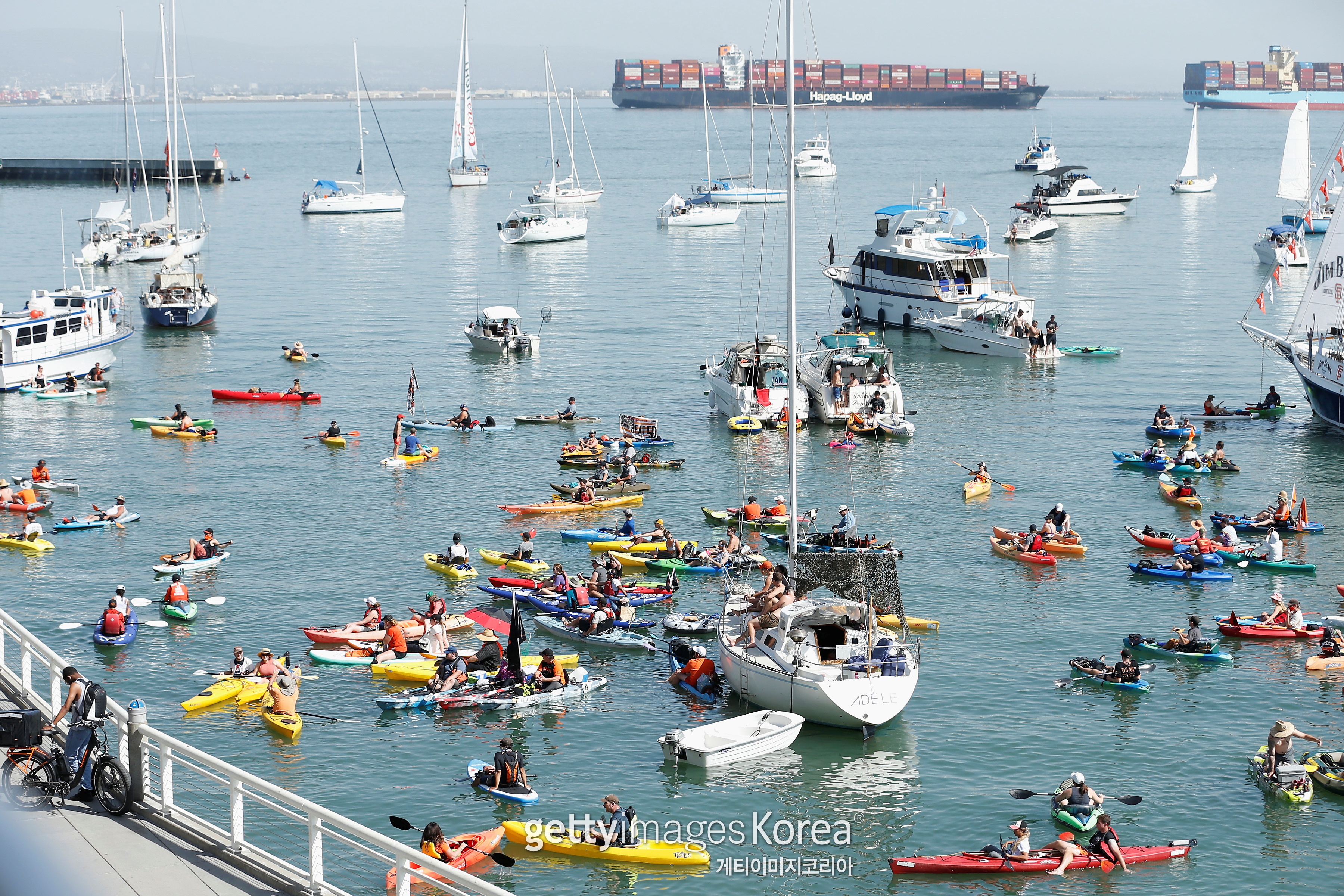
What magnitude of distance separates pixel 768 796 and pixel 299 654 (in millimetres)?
15871

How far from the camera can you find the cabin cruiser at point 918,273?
9075 cm

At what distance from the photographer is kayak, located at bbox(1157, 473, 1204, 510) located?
54.8m

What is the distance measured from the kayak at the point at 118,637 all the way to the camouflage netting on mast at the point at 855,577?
19914 mm

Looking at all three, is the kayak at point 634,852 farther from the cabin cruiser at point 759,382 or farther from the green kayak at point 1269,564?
the cabin cruiser at point 759,382

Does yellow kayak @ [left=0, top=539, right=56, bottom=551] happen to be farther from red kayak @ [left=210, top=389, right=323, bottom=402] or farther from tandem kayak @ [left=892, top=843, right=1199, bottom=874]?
tandem kayak @ [left=892, top=843, right=1199, bottom=874]

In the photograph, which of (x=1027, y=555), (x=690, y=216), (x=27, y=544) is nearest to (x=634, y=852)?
(x=1027, y=555)

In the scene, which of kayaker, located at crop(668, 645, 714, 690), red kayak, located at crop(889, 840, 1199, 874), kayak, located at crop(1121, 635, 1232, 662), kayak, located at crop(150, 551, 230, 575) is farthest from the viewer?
kayak, located at crop(150, 551, 230, 575)

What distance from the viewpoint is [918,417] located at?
237 ft

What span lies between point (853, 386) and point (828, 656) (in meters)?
35.3

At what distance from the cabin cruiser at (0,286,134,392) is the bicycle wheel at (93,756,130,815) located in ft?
203

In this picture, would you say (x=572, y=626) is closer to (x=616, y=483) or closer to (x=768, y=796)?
(x=768, y=796)

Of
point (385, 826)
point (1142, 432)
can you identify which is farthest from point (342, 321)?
point (385, 826)
